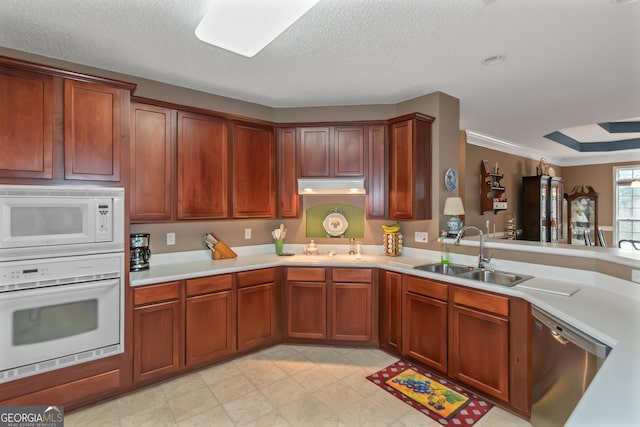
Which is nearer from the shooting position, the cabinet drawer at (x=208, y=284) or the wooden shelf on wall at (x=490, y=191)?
the cabinet drawer at (x=208, y=284)

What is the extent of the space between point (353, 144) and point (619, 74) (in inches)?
96.0

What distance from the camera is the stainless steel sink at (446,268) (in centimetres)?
289

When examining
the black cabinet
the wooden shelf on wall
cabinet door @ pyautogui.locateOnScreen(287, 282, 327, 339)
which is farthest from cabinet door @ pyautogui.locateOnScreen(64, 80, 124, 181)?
the black cabinet

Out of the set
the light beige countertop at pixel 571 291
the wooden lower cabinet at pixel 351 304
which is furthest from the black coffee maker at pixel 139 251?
the wooden lower cabinet at pixel 351 304

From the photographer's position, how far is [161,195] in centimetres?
287

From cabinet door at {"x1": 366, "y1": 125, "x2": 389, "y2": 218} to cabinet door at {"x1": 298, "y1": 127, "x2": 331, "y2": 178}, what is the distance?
1.51 ft

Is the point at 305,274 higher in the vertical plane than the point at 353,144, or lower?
lower

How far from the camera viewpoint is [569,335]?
165cm

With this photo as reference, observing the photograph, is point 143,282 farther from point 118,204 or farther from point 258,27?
point 258,27

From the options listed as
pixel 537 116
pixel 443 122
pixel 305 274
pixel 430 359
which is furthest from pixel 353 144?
pixel 537 116

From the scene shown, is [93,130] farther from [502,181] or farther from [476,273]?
[502,181]

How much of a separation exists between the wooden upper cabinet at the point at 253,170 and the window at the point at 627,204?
25.2 feet

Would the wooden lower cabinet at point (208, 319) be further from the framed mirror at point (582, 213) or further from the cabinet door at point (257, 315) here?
the framed mirror at point (582, 213)

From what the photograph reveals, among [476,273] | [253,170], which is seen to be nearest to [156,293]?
[253,170]
